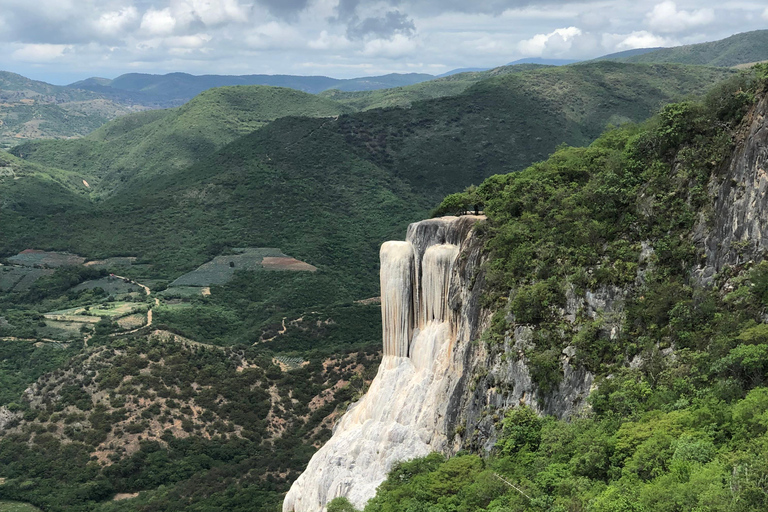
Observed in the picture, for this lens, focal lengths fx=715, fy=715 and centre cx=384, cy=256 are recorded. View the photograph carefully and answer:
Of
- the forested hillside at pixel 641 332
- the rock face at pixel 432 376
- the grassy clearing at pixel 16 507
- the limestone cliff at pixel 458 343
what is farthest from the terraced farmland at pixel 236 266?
the forested hillside at pixel 641 332

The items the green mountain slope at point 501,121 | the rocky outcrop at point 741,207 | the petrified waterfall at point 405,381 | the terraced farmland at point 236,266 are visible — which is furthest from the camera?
the green mountain slope at point 501,121

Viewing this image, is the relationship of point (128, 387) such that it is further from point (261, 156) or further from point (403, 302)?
point (261, 156)

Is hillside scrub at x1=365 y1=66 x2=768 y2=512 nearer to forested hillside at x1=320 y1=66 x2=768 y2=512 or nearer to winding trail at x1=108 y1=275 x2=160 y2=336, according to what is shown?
forested hillside at x1=320 y1=66 x2=768 y2=512

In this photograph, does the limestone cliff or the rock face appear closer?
the limestone cliff

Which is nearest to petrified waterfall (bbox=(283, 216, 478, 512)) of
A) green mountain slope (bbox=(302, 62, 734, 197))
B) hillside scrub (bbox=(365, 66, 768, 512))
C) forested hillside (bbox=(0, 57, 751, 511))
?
hillside scrub (bbox=(365, 66, 768, 512))

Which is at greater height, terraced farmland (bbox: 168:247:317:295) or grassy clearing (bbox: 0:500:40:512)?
terraced farmland (bbox: 168:247:317:295)

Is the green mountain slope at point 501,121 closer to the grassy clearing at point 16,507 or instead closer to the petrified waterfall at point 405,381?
the grassy clearing at point 16,507

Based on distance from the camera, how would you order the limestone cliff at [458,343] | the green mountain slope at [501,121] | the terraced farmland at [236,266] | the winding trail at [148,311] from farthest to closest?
1. the green mountain slope at [501,121]
2. the terraced farmland at [236,266]
3. the winding trail at [148,311]
4. the limestone cliff at [458,343]

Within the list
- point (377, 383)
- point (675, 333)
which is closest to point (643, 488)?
point (675, 333)

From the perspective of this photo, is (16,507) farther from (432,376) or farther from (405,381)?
(432,376)
